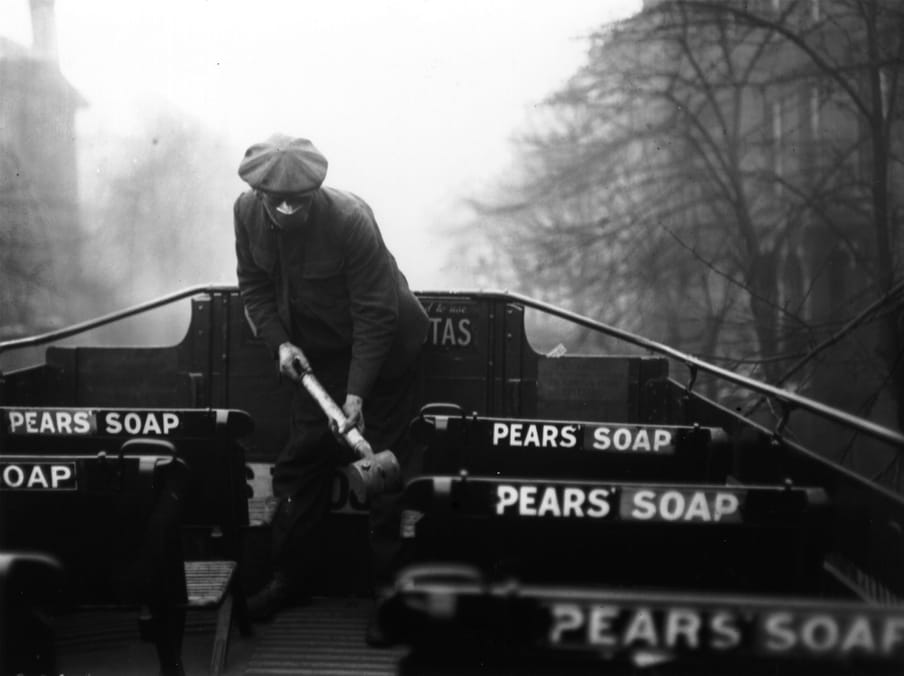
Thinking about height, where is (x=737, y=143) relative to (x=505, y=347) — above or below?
above

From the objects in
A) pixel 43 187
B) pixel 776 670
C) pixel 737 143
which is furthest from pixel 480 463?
pixel 737 143

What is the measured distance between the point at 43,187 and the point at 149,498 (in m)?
7.50

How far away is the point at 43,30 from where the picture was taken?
7.98 metres

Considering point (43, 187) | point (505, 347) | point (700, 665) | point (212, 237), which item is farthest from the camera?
point (212, 237)

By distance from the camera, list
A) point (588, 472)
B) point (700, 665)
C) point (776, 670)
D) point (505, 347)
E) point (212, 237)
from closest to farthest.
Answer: point (700, 665)
point (776, 670)
point (588, 472)
point (505, 347)
point (212, 237)

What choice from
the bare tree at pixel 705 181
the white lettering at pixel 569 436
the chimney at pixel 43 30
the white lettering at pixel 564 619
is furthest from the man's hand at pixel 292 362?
the bare tree at pixel 705 181

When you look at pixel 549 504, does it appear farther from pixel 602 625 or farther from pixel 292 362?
pixel 292 362

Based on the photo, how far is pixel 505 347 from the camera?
543 centimetres

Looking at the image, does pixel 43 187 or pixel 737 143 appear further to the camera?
pixel 737 143

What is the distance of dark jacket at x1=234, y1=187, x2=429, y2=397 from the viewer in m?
4.01

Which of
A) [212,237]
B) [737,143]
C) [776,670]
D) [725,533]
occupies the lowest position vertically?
[776,670]

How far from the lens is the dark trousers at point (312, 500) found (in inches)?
159

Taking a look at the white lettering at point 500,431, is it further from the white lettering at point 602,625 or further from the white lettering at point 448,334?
the white lettering at point 448,334

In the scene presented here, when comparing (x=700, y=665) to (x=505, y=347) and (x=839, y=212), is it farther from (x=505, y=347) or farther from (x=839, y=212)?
(x=839, y=212)
